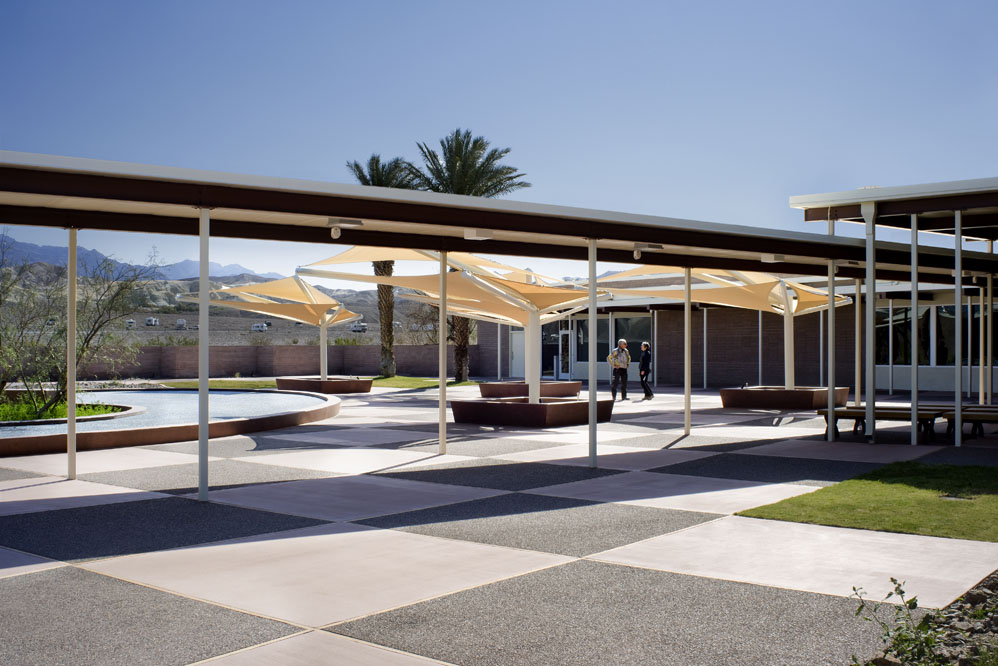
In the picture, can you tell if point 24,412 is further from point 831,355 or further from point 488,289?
point 831,355

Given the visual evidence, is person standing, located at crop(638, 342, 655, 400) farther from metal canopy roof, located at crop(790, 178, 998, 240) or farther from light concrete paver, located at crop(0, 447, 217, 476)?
light concrete paver, located at crop(0, 447, 217, 476)

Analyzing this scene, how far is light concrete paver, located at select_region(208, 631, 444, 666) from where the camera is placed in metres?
4.39

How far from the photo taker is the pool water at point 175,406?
52.3 ft

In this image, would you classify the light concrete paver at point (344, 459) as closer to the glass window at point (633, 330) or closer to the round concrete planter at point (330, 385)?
the round concrete planter at point (330, 385)

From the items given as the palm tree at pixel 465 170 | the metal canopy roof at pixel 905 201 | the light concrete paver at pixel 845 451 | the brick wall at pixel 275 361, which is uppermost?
the palm tree at pixel 465 170

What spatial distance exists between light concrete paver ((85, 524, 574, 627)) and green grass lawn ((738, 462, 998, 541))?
9.02 ft

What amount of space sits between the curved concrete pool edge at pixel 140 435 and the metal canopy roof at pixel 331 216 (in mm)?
4222

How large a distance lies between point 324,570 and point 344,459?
6.21m

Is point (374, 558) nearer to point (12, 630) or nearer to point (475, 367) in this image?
point (12, 630)

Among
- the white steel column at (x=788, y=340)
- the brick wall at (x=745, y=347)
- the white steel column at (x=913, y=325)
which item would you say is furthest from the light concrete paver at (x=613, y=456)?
the brick wall at (x=745, y=347)

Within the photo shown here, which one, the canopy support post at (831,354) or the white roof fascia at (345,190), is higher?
the white roof fascia at (345,190)

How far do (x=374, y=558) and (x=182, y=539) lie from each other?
1.74m

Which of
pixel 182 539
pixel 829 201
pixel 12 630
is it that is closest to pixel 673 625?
pixel 12 630

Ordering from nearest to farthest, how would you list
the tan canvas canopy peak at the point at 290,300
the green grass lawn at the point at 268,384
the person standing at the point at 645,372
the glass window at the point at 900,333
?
1. the person standing at the point at 645,372
2. the tan canvas canopy peak at the point at 290,300
3. the glass window at the point at 900,333
4. the green grass lawn at the point at 268,384
